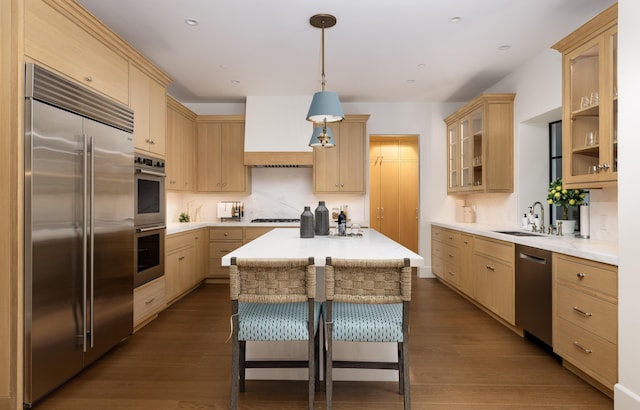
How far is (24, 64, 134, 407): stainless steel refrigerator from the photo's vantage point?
2115 mm

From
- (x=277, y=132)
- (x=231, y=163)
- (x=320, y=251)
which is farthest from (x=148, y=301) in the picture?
(x=277, y=132)

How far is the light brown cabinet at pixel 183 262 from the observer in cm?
425

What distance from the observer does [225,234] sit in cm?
547

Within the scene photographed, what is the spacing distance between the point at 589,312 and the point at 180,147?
4699mm

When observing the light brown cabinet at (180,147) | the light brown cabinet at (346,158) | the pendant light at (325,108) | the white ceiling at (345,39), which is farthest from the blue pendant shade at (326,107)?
the light brown cabinet at (346,158)

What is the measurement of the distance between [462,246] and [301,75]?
284 centimetres

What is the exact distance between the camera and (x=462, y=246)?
470cm

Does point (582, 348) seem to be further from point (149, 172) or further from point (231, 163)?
point (231, 163)

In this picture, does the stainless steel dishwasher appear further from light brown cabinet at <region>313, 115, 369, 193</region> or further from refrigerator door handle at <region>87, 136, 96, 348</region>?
refrigerator door handle at <region>87, 136, 96, 348</region>

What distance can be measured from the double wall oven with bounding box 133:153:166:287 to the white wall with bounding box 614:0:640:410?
3441mm

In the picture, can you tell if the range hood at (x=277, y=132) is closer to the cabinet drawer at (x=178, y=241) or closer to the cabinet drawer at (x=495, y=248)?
the cabinet drawer at (x=178, y=241)

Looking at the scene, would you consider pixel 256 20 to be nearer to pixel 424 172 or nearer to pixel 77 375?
pixel 77 375

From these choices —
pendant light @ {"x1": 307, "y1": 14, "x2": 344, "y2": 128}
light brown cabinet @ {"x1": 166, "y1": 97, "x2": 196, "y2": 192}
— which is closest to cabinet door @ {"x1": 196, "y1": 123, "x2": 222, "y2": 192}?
light brown cabinet @ {"x1": 166, "y1": 97, "x2": 196, "y2": 192}

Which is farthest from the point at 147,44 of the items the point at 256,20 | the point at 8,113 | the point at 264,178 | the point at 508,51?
the point at 508,51
